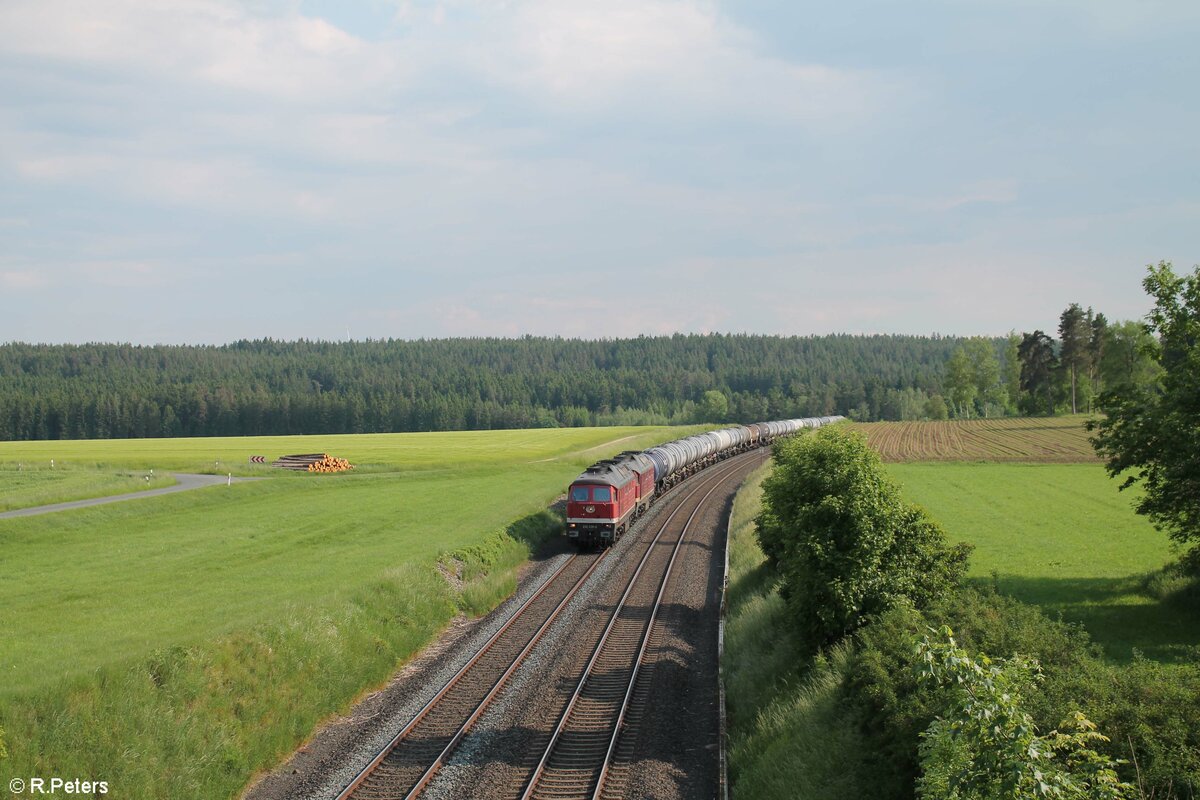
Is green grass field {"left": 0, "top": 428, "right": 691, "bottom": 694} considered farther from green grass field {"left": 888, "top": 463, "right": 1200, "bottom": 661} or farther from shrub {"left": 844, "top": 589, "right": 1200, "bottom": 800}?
green grass field {"left": 888, "top": 463, "right": 1200, "bottom": 661}

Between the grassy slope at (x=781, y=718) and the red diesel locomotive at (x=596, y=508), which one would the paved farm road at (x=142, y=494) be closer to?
the red diesel locomotive at (x=596, y=508)

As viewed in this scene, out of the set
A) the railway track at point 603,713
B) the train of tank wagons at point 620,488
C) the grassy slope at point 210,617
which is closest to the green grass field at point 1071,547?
the railway track at point 603,713

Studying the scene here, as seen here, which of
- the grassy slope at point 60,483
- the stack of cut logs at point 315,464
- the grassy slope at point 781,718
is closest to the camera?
the grassy slope at point 781,718

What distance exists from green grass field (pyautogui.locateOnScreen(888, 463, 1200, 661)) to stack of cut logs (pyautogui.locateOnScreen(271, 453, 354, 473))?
45581 mm

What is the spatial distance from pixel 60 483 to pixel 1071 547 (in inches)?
2242

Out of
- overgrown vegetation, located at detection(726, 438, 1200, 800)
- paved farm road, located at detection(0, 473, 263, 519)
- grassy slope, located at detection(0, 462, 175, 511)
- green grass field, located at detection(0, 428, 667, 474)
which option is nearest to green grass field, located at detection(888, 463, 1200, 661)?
overgrown vegetation, located at detection(726, 438, 1200, 800)

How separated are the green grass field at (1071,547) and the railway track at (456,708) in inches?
524

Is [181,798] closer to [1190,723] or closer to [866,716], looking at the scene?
[866,716]

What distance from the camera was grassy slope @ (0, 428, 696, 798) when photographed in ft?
45.5

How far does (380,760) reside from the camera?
1530 centimetres

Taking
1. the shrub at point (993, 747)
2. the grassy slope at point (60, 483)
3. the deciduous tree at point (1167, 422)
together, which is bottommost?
the grassy slope at point (60, 483)

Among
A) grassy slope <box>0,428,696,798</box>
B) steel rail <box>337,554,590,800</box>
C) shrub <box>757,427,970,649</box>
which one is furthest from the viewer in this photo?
shrub <box>757,427,970,649</box>

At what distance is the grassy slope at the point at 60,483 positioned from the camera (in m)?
43.6

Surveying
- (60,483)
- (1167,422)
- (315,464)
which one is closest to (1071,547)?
(1167,422)
